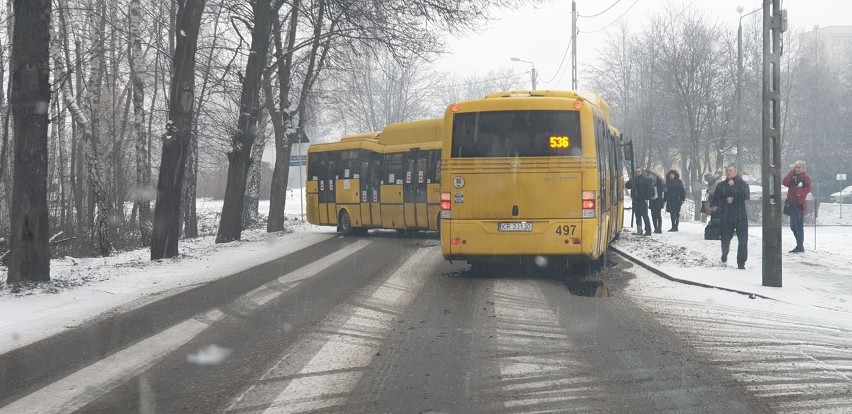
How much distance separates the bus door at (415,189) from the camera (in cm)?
2262

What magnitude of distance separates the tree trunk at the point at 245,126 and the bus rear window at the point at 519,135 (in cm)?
892

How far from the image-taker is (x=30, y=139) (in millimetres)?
11281

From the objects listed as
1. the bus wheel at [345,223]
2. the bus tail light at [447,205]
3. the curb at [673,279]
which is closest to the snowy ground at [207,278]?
the curb at [673,279]

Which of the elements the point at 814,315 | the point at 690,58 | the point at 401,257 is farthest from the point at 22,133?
the point at 690,58

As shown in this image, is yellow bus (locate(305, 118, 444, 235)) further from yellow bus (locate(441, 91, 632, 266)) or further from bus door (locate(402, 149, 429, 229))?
yellow bus (locate(441, 91, 632, 266))

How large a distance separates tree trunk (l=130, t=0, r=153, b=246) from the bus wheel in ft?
18.2

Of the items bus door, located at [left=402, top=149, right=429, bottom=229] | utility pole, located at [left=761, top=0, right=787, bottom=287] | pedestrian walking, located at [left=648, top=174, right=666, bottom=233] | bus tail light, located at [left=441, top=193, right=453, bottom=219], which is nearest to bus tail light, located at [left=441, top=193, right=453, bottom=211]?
bus tail light, located at [left=441, top=193, right=453, bottom=219]

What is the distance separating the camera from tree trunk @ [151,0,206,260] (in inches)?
617

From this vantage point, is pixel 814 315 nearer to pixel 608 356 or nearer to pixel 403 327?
pixel 608 356

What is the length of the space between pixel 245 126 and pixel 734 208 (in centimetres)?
1181

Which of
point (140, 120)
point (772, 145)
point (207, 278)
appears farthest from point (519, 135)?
point (140, 120)

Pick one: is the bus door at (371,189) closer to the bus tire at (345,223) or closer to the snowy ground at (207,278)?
the bus tire at (345,223)

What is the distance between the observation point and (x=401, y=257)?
16578mm

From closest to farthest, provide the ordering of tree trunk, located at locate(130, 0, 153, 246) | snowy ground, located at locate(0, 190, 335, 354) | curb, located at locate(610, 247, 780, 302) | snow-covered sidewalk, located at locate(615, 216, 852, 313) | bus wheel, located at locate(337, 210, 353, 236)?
1. snowy ground, located at locate(0, 190, 335, 354)
2. curb, located at locate(610, 247, 780, 302)
3. snow-covered sidewalk, located at locate(615, 216, 852, 313)
4. tree trunk, located at locate(130, 0, 153, 246)
5. bus wheel, located at locate(337, 210, 353, 236)
